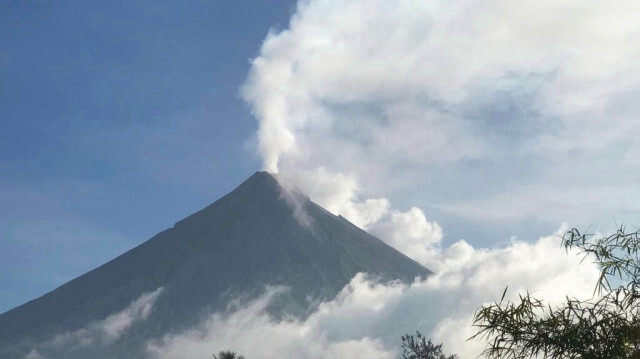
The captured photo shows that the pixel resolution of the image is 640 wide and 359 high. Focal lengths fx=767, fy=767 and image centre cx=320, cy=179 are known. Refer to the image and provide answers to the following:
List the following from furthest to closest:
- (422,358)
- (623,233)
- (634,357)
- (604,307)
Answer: (422,358) < (623,233) < (604,307) < (634,357)

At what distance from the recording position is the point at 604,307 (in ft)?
35.9

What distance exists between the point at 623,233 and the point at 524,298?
188 centimetres

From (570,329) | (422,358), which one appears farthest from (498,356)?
(422,358)

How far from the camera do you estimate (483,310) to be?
11484 mm

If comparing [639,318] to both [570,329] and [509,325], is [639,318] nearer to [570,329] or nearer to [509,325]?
[570,329]

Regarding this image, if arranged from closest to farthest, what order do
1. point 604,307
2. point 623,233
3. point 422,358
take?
1. point 604,307
2. point 623,233
3. point 422,358

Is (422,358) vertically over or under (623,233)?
over

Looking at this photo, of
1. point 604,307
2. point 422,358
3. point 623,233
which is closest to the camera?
point 604,307

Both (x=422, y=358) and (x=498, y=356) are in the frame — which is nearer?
(x=498, y=356)

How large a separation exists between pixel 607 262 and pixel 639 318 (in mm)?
969

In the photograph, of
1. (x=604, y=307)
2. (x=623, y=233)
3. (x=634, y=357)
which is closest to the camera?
(x=634, y=357)

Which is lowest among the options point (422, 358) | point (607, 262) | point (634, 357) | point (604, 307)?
point (634, 357)

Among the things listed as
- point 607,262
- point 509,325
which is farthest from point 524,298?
point 607,262

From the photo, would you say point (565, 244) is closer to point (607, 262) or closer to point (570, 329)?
point (607, 262)
